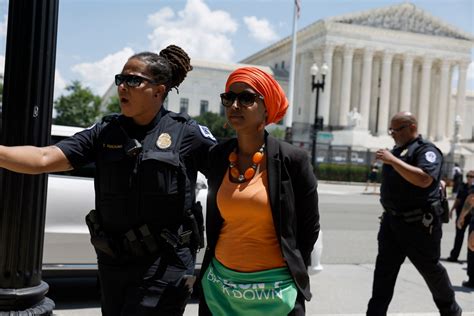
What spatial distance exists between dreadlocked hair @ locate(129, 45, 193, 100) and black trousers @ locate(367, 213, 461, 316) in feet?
8.79

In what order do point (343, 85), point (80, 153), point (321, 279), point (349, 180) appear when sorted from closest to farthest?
point (80, 153), point (321, 279), point (349, 180), point (343, 85)

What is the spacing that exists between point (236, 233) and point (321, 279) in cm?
501

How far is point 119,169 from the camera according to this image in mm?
2779

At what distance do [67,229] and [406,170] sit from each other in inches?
121

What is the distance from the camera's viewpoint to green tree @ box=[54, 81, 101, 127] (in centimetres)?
6169

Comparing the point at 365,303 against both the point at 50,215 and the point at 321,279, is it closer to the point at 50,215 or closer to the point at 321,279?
the point at 321,279

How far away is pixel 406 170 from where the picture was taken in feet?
15.2

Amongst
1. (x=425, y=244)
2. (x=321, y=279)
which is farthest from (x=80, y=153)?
(x=321, y=279)

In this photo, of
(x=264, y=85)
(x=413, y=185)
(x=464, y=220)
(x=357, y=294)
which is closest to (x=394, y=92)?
(x=464, y=220)

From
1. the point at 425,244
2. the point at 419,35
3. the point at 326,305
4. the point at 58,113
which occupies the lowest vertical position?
the point at 326,305

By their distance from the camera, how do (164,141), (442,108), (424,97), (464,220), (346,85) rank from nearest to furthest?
1. (164,141)
2. (464,220)
3. (346,85)
4. (424,97)
5. (442,108)

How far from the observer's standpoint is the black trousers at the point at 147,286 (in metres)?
2.70

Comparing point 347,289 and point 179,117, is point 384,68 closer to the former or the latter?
point 347,289

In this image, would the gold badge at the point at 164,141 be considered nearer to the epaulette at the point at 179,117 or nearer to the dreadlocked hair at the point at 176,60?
the epaulette at the point at 179,117
